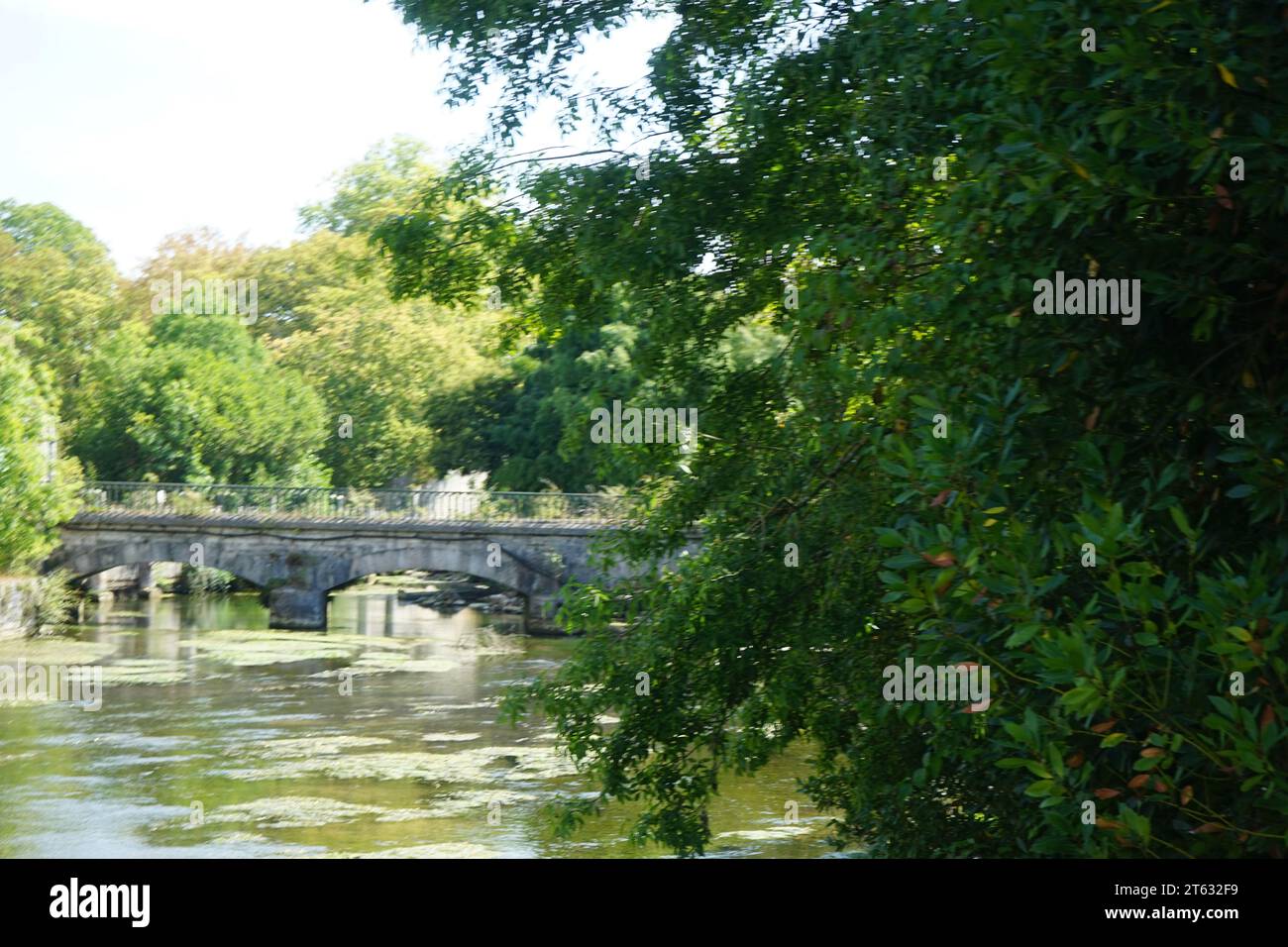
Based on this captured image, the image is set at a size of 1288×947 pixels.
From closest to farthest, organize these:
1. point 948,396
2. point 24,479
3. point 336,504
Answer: point 948,396 < point 24,479 < point 336,504

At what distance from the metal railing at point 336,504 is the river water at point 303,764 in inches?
165

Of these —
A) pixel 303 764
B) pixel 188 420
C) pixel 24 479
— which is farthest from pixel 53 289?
pixel 303 764

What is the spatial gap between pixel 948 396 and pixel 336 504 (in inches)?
1320

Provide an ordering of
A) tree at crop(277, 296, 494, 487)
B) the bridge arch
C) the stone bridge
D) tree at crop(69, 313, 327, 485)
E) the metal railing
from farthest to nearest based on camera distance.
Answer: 1. tree at crop(277, 296, 494, 487)
2. tree at crop(69, 313, 327, 485)
3. the metal railing
4. the stone bridge
5. the bridge arch

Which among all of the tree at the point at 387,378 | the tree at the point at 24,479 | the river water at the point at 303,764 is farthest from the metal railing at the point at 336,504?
the tree at the point at 387,378

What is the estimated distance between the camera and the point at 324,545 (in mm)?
36875

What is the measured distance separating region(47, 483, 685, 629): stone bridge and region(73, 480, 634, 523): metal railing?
50 mm

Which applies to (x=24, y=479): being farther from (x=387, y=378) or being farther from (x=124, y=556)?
(x=387, y=378)

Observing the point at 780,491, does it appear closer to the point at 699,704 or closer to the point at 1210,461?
the point at 699,704

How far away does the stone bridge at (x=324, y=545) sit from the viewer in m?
36.5

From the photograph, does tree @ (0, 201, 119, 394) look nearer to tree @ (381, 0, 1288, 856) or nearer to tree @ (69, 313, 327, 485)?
tree @ (69, 313, 327, 485)

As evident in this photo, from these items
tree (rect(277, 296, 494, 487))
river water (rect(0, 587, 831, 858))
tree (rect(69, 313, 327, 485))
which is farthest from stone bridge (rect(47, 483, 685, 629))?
tree (rect(277, 296, 494, 487))

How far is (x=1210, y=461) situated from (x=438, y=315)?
44.9m

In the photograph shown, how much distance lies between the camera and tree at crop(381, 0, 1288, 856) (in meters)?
4.56
